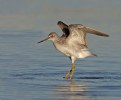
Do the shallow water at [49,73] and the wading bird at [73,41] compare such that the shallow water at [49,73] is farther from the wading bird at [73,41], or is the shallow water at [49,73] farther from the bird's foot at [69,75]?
the wading bird at [73,41]

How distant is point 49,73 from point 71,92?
221 cm

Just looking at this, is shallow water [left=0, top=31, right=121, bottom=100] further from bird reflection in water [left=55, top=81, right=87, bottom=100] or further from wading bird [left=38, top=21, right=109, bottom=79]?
wading bird [left=38, top=21, right=109, bottom=79]

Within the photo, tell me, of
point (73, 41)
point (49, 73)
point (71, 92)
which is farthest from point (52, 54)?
point (71, 92)

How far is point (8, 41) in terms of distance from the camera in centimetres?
1978

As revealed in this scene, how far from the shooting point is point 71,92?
44.9 ft

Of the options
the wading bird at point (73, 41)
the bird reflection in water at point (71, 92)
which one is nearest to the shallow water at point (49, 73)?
the bird reflection in water at point (71, 92)

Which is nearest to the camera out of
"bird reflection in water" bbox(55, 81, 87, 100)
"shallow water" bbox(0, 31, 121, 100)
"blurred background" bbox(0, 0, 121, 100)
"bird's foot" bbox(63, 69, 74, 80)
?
"bird reflection in water" bbox(55, 81, 87, 100)

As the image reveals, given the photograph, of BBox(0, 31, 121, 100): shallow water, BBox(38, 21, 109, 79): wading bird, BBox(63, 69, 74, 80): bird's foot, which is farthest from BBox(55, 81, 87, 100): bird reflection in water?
BBox(38, 21, 109, 79): wading bird

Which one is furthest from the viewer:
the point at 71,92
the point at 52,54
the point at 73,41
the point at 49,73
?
the point at 52,54

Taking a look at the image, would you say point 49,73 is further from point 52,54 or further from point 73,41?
point 52,54

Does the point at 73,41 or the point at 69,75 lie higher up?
the point at 73,41

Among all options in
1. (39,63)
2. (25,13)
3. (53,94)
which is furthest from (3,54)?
(25,13)

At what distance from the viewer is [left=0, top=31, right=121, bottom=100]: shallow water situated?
13.3 m

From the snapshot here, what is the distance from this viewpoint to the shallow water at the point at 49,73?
13.3 meters
